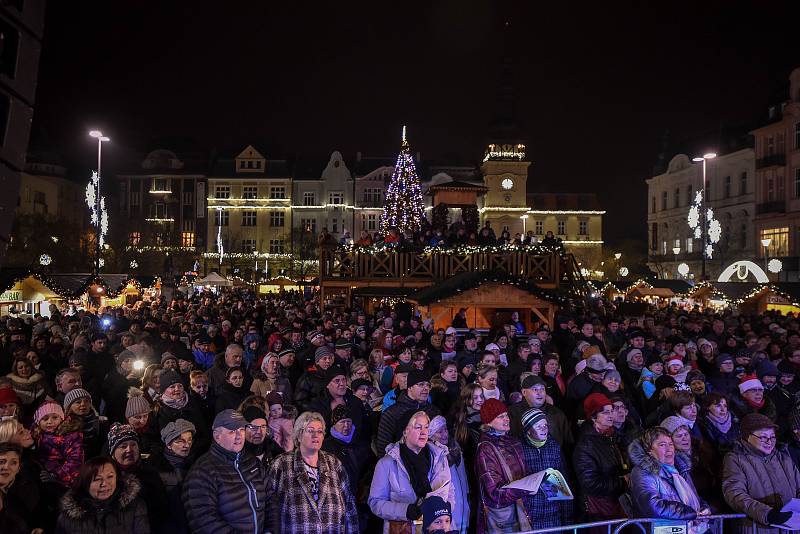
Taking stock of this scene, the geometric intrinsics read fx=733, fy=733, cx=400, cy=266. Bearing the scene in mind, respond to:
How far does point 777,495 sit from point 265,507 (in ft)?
11.9

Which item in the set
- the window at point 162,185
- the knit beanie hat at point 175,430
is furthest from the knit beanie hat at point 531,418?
the window at point 162,185

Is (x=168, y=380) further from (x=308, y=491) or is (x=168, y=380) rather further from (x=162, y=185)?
(x=162, y=185)

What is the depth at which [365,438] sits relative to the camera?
6.65 m

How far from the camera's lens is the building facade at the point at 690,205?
167 ft

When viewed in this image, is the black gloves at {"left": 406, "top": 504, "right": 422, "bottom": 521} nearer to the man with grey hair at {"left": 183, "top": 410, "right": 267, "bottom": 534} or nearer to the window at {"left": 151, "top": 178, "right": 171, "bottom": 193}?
the man with grey hair at {"left": 183, "top": 410, "right": 267, "bottom": 534}

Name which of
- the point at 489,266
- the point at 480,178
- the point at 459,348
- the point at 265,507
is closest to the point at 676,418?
the point at 265,507

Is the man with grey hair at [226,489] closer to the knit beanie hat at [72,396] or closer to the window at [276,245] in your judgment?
the knit beanie hat at [72,396]

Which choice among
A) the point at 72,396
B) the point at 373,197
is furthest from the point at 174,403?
the point at 373,197

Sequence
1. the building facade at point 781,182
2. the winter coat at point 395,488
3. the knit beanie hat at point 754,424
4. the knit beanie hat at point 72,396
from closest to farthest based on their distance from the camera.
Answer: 1. the winter coat at point 395,488
2. the knit beanie hat at point 754,424
3. the knit beanie hat at point 72,396
4. the building facade at point 781,182

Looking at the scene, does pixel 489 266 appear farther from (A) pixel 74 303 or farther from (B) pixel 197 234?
(B) pixel 197 234

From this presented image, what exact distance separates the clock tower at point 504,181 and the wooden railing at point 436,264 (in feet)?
157

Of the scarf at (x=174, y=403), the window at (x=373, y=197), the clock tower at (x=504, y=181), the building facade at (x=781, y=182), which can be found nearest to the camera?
the scarf at (x=174, y=403)

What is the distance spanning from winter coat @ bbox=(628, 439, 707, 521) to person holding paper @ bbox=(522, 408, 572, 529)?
1.87ft

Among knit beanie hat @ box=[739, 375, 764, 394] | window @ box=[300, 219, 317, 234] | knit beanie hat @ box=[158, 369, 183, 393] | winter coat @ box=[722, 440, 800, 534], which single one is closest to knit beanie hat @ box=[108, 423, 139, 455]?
knit beanie hat @ box=[158, 369, 183, 393]
